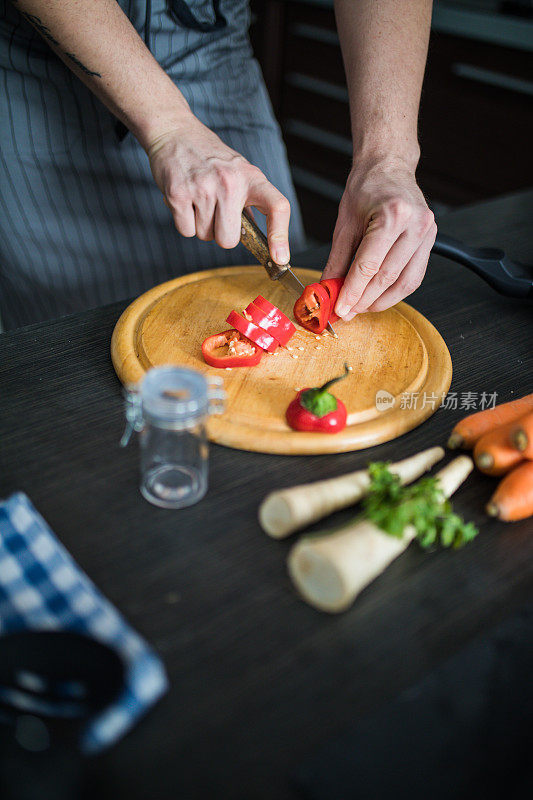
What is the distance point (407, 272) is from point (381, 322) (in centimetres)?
11

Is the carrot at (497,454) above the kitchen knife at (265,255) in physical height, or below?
below

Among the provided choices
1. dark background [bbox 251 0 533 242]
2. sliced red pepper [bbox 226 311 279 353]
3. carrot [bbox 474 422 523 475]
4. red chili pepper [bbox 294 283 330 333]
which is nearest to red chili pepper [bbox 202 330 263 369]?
sliced red pepper [bbox 226 311 279 353]

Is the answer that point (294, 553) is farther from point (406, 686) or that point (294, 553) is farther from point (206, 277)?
point (206, 277)

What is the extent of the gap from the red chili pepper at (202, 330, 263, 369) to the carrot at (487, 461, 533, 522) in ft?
1.46

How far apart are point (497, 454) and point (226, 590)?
0.42m

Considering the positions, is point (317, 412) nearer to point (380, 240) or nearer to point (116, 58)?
point (380, 240)

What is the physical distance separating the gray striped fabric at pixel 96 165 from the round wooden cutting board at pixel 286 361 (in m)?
0.36

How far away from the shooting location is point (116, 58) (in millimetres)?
1175

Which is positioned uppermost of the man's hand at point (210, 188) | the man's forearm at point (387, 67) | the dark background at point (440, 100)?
the man's forearm at point (387, 67)

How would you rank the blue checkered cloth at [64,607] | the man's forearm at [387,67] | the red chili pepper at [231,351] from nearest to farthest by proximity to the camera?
1. the blue checkered cloth at [64,607]
2. the red chili pepper at [231,351]
3. the man's forearm at [387,67]

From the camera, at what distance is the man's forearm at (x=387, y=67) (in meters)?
1.36

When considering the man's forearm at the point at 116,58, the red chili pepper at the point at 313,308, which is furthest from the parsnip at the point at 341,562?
the man's forearm at the point at 116,58

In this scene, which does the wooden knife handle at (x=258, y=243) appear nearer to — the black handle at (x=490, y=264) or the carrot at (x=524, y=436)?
the black handle at (x=490, y=264)

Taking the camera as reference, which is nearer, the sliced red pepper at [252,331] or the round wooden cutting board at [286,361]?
the round wooden cutting board at [286,361]
